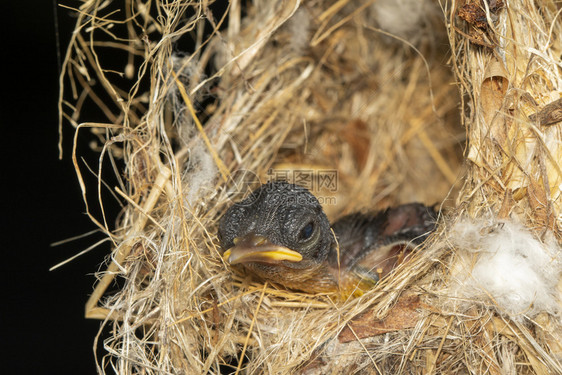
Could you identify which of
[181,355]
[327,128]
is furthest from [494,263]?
[327,128]

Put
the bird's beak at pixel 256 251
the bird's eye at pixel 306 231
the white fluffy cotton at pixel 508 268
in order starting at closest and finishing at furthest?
the white fluffy cotton at pixel 508 268 → the bird's beak at pixel 256 251 → the bird's eye at pixel 306 231

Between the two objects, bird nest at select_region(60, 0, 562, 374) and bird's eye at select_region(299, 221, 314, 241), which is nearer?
bird nest at select_region(60, 0, 562, 374)

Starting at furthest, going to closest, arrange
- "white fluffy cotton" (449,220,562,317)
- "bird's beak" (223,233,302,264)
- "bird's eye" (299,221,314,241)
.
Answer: "bird's eye" (299,221,314,241), "bird's beak" (223,233,302,264), "white fluffy cotton" (449,220,562,317)

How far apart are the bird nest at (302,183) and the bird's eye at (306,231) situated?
0.63 ft

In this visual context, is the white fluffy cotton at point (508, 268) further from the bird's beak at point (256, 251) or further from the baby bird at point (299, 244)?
the bird's beak at point (256, 251)

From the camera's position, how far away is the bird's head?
1.25m

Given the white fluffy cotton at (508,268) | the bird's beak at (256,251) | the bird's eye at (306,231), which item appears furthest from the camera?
the bird's eye at (306,231)

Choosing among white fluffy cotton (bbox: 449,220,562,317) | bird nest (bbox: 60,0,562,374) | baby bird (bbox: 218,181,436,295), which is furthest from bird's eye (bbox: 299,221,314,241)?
white fluffy cotton (bbox: 449,220,562,317)

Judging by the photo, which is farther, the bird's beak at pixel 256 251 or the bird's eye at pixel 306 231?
the bird's eye at pixel 306 231

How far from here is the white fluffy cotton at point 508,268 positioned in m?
1.08

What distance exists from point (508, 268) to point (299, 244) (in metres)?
0.51

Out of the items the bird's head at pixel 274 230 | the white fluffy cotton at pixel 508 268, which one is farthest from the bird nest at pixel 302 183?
the bird's head at pixel 274 230

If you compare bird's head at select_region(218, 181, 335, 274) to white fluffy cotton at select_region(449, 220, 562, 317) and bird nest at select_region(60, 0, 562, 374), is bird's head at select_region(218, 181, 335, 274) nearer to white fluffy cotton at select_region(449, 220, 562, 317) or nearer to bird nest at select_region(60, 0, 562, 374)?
bird nest at select_region(60, 0, 562, 374)

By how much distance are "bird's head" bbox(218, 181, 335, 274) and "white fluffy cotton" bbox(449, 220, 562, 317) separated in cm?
39
